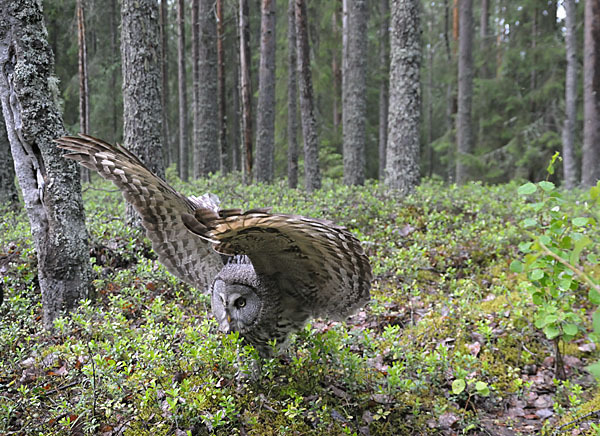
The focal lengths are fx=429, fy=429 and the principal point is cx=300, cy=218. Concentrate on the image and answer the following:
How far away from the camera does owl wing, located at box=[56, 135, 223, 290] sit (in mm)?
2537

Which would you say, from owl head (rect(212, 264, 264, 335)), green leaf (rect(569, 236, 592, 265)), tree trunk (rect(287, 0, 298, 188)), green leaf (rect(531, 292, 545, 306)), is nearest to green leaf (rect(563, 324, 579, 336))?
green leaf (rect(531, 292, 545, 306))

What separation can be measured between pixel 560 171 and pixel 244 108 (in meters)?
14.9

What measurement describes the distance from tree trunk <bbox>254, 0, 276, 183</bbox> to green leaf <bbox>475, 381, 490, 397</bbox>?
35.2 feet

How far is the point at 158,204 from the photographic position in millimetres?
2816

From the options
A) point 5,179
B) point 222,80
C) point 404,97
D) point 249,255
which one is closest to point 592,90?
point 404,97

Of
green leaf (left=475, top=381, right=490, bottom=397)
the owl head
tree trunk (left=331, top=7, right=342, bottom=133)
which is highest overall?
tree trunk (left=331, top=7, right=342, bottom=133)

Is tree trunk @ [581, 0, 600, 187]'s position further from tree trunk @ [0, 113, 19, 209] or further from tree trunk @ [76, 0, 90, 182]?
tree trunk @ [76, 0, 90, 182]

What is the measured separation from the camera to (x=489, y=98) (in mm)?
17938

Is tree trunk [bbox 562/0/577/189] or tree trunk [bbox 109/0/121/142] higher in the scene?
tree trunk [bbox 109/0/121/142]

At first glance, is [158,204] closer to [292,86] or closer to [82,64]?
[292,86]

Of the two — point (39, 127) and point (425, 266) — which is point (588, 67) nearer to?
point (425, 266)

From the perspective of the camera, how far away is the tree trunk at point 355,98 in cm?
1225

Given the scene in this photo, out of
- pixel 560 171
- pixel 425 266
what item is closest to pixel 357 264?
pixel 425 266

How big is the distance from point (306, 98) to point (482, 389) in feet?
27.9
